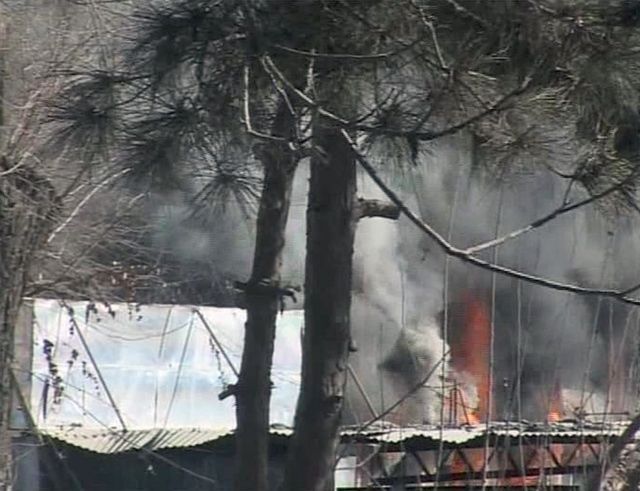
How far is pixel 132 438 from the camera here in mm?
10531

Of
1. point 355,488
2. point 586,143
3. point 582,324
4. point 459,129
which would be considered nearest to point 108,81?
point 459,129

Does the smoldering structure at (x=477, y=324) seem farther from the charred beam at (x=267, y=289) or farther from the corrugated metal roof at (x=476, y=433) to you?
the charred beam at (x=267, y=289)

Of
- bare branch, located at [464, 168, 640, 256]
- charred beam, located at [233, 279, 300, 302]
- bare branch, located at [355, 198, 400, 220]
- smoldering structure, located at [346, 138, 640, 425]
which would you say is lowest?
bare branch, located at [464, 168, 640, 256]

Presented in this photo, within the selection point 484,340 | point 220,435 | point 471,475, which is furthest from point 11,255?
A: point 484,340

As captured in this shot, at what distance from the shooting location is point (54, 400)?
1135 centimetres

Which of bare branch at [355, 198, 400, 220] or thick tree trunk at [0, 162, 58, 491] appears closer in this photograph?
bare branch at [355, 198, 400, 220]

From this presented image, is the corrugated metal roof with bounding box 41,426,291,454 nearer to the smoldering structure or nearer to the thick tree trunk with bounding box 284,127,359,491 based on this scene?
the smoldering structure

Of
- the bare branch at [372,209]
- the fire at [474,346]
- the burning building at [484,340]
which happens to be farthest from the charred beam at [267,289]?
the fire at [474,346]

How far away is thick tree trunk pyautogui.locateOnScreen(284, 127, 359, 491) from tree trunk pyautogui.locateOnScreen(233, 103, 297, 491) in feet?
3.39

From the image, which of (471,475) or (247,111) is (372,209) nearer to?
(247,111)

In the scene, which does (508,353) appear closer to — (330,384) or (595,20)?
(330,384)

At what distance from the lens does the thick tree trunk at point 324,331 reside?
551 cm

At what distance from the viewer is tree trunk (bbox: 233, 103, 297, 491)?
22.6ft

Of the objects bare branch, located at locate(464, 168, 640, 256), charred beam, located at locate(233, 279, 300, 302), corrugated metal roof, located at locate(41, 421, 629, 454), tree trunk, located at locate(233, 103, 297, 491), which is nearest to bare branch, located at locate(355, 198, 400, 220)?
tree trunk, located at locate(233, 103, 297, 491)
